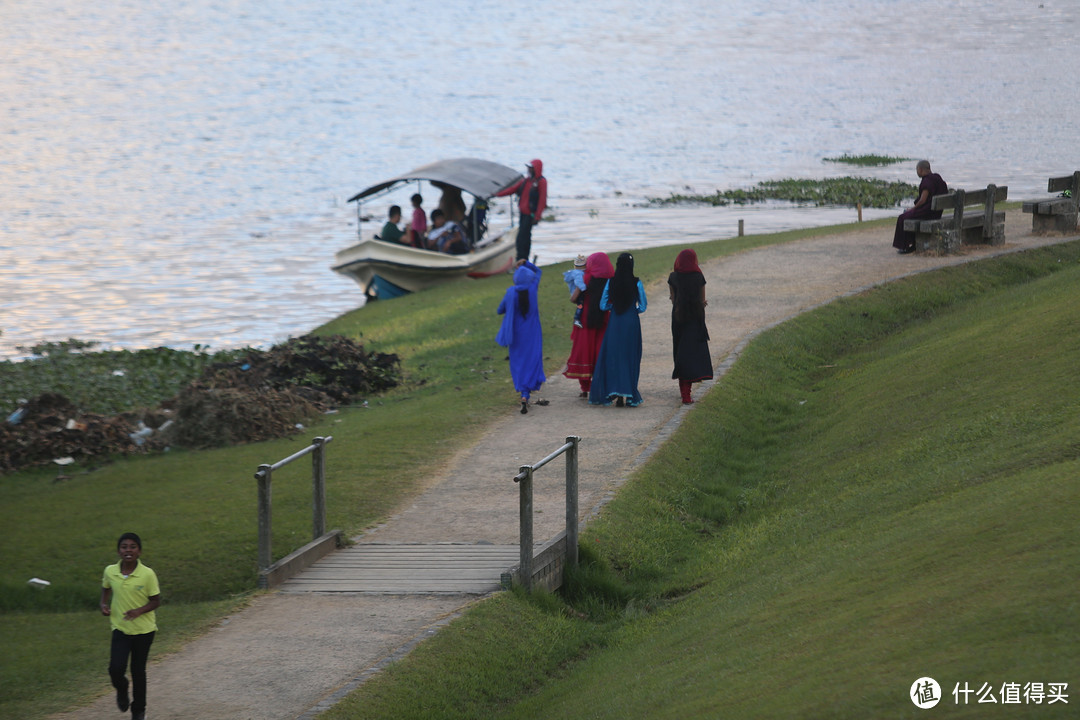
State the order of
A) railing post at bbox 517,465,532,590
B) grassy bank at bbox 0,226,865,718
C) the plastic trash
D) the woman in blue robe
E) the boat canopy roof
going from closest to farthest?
grassy bank at bbox 0,226,865,718, railing post at bbox 517,465,532,590, the woman in blue robe, the plastic trash, the boat canopy roof

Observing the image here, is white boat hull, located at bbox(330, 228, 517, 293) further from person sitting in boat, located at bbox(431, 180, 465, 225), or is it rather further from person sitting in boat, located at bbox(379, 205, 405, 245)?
person sitting in boat, located at bbox(431, 180, 465, 225)

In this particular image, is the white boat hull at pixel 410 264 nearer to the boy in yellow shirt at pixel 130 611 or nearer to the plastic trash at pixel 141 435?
the plastic trash at pixel 141 435

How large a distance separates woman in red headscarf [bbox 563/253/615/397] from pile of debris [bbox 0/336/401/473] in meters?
4.29

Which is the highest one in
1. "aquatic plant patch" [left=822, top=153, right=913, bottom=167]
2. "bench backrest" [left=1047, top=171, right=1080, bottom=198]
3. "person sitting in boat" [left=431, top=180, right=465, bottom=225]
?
Result: "aquatic plant patch" [left=822, top=153, right=913, bottom=167]

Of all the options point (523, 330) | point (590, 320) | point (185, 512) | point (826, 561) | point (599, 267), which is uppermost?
point (599, 267)

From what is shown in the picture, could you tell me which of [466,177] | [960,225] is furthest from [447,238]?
[960,225]

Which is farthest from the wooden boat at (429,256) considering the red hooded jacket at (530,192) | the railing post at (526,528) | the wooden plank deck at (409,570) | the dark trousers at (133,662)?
the dark trousers at (133,662)

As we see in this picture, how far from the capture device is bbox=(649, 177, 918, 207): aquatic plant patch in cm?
4750

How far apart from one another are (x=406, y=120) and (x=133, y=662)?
77110mm

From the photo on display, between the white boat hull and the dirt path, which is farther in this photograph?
the white boat hull

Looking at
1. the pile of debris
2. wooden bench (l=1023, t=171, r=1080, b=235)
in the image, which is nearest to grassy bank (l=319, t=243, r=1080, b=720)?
the pile of debris

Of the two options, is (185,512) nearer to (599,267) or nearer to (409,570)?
(409,570)

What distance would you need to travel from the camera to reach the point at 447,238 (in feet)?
99.3

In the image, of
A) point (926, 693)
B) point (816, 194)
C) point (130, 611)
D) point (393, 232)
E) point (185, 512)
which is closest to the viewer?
point (926, 693)
